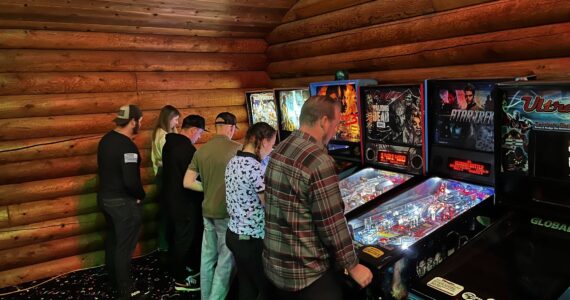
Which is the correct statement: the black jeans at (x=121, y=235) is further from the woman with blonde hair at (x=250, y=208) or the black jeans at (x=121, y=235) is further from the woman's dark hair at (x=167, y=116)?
the woman with blonde hair at (x=250, y=208)

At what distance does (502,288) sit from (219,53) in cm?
432

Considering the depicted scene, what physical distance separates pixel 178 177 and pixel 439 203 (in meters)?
2.24

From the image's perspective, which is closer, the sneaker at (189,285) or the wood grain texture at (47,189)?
the sneaker at (189,285)

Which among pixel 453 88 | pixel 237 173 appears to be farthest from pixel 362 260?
pixel 453 88

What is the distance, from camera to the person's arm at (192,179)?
3416 millimetres

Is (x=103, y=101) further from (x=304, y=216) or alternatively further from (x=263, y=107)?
(x=304, y=216)

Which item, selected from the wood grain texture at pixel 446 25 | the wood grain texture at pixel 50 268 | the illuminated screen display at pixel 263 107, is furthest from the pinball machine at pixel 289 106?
the wood grain texture at pixel 50 268

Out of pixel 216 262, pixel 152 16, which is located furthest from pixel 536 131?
pixel 152 16

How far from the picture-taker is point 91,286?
4.14 metres

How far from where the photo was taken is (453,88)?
2.61 meters

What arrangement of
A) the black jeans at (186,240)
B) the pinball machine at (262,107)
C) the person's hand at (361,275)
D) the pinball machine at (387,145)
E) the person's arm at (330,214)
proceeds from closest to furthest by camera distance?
the person's arm at (330,214) < the person's hand at (361,275) < the pinball machine at (387,145) < the black jeans at (186,240) < the pinball machine at (262,107)

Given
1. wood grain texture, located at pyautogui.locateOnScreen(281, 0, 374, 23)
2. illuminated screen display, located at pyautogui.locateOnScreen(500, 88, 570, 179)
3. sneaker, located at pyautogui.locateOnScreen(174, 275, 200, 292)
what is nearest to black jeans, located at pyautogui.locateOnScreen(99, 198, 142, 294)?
sneaker, located at pyautogui.locateOnScreen(174, 275, 200, 292)

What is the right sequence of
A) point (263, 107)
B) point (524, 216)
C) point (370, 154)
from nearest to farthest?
point (524, 216) → point (370, 154) → point (263, 107)

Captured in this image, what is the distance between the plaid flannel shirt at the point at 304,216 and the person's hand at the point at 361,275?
41 millimetres
